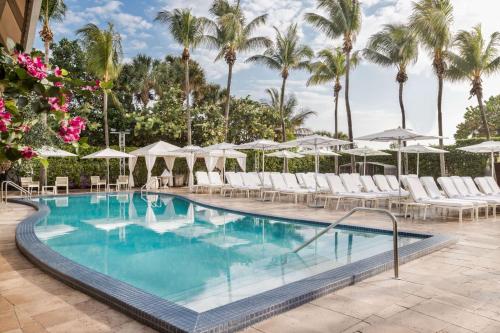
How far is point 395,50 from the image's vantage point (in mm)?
23344

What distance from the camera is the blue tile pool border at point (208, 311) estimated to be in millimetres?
2993

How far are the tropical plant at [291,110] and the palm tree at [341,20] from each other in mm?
11978

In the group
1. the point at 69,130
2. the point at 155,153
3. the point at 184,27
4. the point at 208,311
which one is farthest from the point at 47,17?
the point at 69,130

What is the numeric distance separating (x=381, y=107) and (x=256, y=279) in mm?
29115

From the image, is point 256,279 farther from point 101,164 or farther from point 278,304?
point 101,164

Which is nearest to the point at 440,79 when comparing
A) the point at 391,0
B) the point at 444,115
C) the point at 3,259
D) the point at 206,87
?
the point at 444,115

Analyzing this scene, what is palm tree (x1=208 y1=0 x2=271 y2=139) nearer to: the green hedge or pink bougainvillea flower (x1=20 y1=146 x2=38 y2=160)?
the green hedge

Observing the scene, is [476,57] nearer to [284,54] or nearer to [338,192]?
[284,54]

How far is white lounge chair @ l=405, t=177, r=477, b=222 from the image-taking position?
8.79 meters

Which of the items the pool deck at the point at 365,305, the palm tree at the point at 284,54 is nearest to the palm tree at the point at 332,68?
the palm tree at the point at 284,54

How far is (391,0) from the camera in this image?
1975 centimetres

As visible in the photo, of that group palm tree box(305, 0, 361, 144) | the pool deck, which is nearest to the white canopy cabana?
palm tree box(305, 0, 361, 144)

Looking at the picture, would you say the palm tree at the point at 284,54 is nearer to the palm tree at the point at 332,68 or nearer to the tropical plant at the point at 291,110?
the palm tree at the point at 332,68

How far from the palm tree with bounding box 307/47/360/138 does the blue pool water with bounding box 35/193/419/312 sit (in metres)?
18.6
